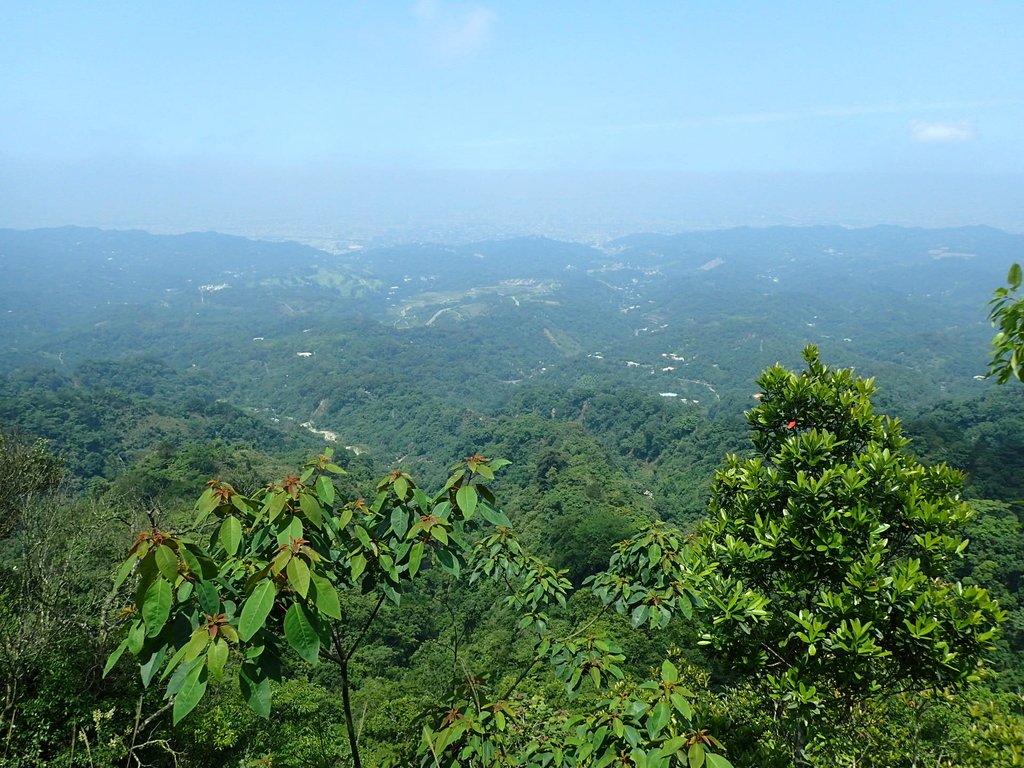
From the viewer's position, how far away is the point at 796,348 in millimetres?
124688

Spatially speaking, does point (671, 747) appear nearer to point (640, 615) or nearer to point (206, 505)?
point (640, 615)

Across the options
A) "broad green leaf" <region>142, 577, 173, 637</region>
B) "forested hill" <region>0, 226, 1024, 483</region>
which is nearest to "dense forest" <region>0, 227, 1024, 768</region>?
"broad green leaf" <region>142, 577, 173, 637</region>

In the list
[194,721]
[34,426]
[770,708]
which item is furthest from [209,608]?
[34,426]

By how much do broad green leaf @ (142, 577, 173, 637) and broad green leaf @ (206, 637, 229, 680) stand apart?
165 mm

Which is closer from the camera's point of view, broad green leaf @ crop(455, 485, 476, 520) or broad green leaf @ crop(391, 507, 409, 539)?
broad green leaf @ crop(455, 485, 476, 520)

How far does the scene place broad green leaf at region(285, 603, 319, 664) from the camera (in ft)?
5.02

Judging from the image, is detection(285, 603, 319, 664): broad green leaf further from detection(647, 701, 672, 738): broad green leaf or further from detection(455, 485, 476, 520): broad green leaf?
detection(647, 701, 672, 738): broad green leaf


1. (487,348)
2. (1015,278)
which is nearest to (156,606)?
(1015,278)

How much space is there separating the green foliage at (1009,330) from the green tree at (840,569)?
48.3 inches

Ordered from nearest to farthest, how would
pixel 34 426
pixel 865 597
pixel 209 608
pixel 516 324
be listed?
1. pixel 209 608
2. pixel 865 597
3. pixel 34 426
4. pixel 516 324

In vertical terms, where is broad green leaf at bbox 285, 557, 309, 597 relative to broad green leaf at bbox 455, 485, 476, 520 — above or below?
above

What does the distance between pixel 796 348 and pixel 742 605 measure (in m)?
137

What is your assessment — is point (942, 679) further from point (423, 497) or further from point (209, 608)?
point (209, 608)

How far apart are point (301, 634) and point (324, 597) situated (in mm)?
121
